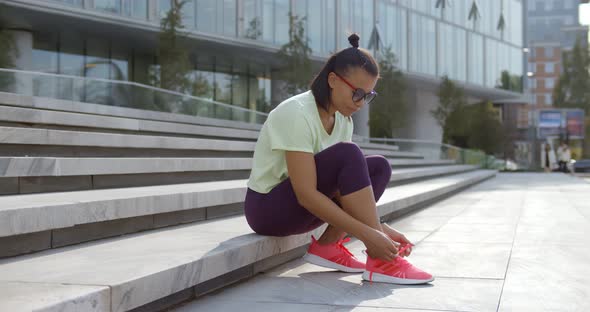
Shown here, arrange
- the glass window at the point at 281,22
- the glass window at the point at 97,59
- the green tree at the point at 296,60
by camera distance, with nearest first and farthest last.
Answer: the glass window at the point at 97,59 → the green tree at the point at 296,60 → the glass window at the point at 281,22

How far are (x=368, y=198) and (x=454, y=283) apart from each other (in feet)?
2.34

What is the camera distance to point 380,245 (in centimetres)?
300

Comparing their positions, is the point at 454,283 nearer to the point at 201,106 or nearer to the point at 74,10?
the point at 201,106

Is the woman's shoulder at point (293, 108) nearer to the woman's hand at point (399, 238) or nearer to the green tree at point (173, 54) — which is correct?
the woman's hand at point (399, 238)

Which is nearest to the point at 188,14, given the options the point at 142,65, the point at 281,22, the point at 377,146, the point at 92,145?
the point at 142,65

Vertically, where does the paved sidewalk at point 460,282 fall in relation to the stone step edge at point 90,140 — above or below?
below

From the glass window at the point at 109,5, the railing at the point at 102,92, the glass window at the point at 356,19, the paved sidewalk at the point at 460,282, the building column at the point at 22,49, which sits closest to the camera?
the paved sidewalk at the point at 460,282

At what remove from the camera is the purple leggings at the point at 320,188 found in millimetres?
2998

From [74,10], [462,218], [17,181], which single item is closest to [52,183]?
[17,181]

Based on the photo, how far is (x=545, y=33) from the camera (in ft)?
298

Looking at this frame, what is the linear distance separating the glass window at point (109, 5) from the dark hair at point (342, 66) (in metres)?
15.9

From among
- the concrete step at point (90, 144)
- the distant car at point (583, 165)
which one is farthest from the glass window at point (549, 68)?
the concrete step at point (90, 144)

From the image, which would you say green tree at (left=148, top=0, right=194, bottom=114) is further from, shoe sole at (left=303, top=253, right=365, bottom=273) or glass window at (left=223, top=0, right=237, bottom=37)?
shoe sole at (left=303, top=253, right=365, bottom=273)

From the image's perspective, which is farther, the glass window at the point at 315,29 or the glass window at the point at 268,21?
the glass window at the point at 315,29
